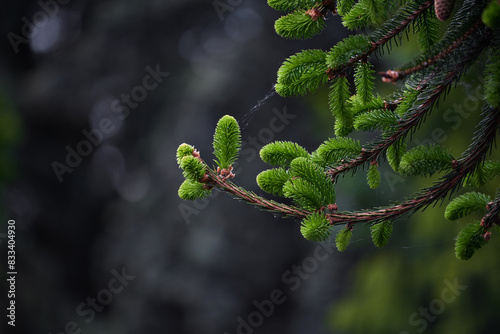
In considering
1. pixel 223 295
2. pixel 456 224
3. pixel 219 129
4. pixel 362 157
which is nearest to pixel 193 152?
pixel 219 129

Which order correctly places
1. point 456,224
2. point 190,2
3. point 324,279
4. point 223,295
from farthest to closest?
point 190,2 < point 223,295 < point 324,279 < point 456,224

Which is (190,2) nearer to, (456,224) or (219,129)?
(456,224)

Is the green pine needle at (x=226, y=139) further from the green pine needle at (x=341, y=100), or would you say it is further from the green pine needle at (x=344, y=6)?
the green pine needle at (x=344, y=6)

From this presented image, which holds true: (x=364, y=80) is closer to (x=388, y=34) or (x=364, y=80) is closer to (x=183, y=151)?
(x=388, y=34)

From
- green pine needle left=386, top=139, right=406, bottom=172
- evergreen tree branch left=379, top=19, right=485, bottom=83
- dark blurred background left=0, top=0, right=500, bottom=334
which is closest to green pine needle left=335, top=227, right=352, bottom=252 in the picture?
green pine needle left=386, top=139, right=406, bottom=172

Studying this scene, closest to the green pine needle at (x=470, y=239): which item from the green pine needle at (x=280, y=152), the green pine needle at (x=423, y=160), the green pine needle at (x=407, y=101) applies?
the green pine needle at (x=423, y=160)
